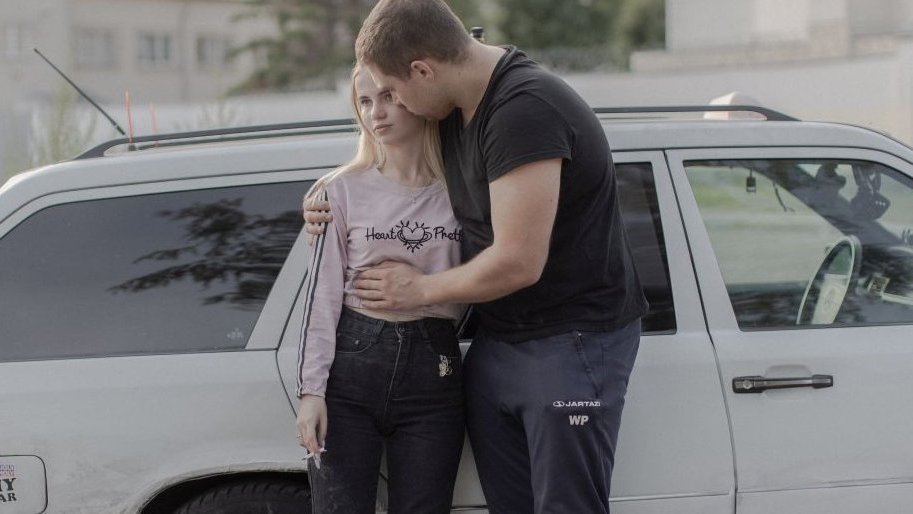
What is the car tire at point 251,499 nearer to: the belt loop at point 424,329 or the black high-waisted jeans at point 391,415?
the black high-waisted jeans at point 391,415

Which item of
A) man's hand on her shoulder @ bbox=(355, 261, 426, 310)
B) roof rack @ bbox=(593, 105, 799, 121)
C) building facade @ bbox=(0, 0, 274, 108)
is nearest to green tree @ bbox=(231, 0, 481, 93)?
building facade @ bbox=(0, 0, 274, 108)

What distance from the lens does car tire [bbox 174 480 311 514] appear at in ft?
10.6

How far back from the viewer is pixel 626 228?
132 inches

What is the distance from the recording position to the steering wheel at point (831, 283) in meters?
3.51

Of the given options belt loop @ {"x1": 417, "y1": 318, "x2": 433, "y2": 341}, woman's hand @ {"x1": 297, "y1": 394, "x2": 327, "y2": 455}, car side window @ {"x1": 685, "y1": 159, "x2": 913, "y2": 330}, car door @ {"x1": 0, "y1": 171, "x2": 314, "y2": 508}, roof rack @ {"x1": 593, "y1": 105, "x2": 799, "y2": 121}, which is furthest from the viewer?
roof rack @ {"x1": 593, "y1": 105, "x2": 799, "y2": 121}

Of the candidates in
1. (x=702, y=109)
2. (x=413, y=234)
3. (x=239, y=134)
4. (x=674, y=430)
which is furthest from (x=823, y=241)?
(x=239, y=134)

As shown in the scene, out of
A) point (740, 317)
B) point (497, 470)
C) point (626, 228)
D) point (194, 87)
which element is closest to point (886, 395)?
point (740, 317)

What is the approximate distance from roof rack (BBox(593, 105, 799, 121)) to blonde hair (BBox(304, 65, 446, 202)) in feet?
3.22

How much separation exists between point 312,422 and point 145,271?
2.45 feet

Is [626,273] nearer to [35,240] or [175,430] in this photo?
[175,430]

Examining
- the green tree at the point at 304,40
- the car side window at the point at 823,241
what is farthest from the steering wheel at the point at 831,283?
the green tree at the point at 304,40

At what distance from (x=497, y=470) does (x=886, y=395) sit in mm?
1139

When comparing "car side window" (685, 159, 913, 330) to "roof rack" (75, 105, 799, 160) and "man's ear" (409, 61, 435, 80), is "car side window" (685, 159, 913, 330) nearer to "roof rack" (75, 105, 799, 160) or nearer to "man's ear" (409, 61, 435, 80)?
"roof rack" (75, 105, 799, 160)

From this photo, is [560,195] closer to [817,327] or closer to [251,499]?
[817,327]
